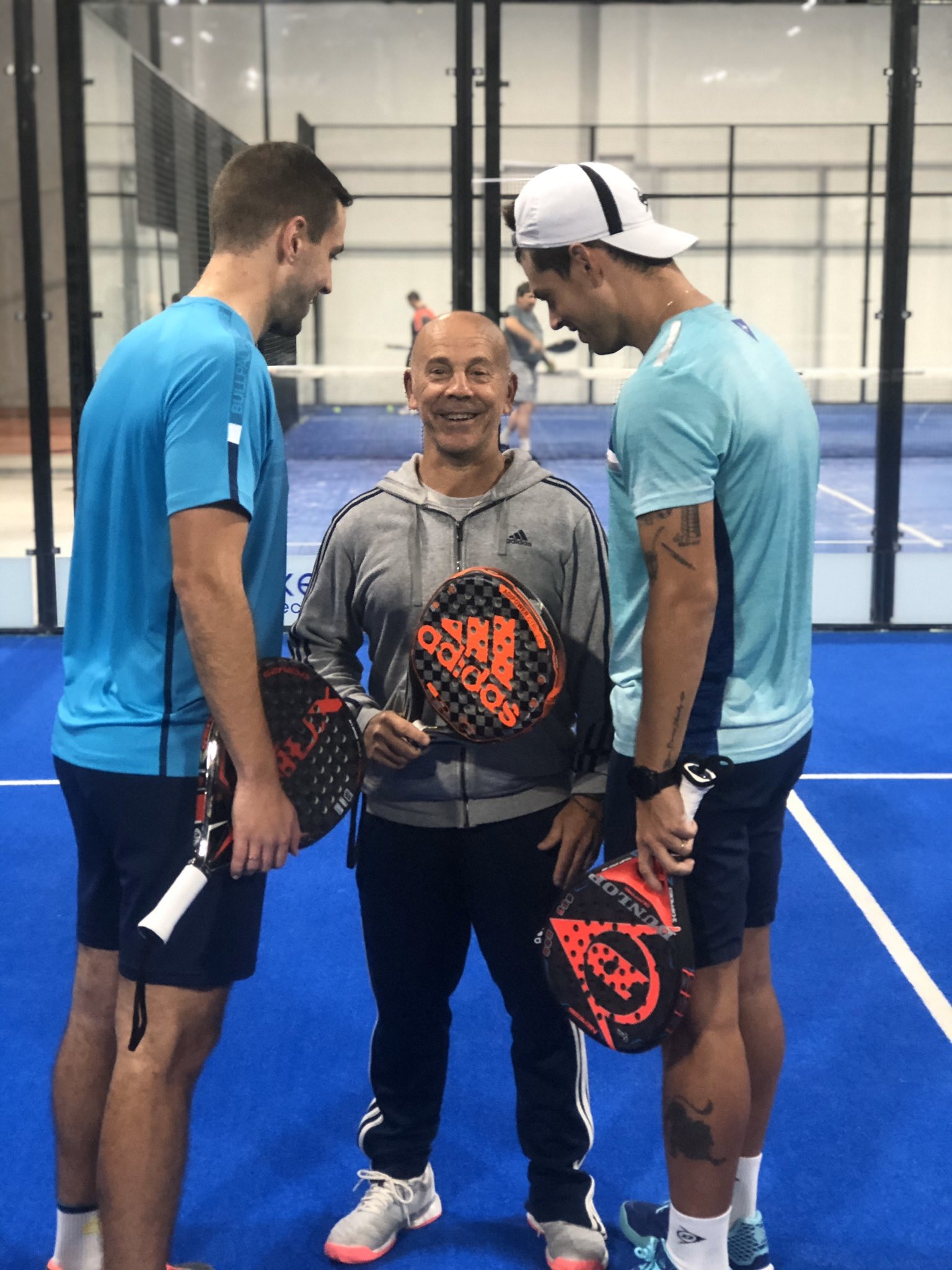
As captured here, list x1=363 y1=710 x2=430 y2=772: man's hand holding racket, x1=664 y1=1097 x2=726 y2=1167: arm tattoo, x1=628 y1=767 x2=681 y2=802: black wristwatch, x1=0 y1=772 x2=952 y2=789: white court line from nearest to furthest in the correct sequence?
1. x1=628 y1=767 x2=681 y2=802: black wristwatch
2. x1=664 y1=1097 x2=726 y2=1167: arm tattoo
3. x1=363 y1=710 x2=430 y2=772: man's hand holding racket
4. x1=0 y1=772 x2=952 y2=789: white court line

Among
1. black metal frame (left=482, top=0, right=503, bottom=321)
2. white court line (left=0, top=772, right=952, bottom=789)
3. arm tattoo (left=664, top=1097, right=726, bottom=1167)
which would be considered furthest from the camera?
black metal frame (left=482, top=0, right=503, bottom=321)

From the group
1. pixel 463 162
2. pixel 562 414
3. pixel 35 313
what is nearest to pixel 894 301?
pixel 562 414

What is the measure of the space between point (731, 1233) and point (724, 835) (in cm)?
81

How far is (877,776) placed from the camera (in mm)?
4961

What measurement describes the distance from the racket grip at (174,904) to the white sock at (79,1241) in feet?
2.01

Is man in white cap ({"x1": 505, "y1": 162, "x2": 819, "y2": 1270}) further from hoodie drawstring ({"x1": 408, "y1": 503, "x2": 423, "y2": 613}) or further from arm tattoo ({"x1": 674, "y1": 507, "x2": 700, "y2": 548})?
hoodie drawstring ({"x1": 408, "y1": 503, "x2": 423, "y2": 613})

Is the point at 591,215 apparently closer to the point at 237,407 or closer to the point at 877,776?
the point at 237,407

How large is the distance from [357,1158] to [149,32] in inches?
226

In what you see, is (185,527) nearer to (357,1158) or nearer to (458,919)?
(458,919)

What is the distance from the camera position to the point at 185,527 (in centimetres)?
186

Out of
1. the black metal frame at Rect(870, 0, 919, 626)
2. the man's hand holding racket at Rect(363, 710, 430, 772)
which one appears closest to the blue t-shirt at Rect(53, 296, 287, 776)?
the man's hand holding racket at Rect(363, 710, 430, 772)

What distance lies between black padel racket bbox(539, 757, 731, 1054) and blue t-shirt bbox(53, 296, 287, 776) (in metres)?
0.62

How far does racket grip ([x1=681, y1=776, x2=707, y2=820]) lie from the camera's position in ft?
6.54

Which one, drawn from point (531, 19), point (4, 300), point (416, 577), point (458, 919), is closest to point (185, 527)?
point (416, 577)
